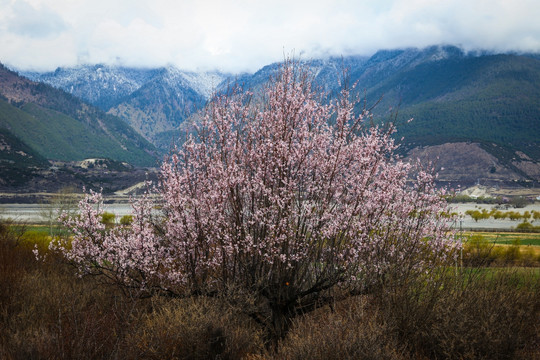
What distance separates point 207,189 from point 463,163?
191 metres

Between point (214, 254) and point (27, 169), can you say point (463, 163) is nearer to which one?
point (27, 169)

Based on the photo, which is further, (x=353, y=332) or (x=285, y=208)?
(x=285, y=208)

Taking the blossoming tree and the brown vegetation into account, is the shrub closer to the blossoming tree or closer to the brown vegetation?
the brown vegetation

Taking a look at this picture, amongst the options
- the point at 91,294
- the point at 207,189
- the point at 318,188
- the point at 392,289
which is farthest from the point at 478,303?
the point at 91,294

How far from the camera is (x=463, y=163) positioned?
184750 millimetres

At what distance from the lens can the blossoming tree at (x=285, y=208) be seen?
34.1 ft

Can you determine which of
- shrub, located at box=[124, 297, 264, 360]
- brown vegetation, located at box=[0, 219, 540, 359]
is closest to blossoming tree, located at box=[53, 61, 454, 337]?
brown vegetation, located at box=[0, 219, 540, 359]

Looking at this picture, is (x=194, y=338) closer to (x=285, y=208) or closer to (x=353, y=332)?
(x=285, y=208)

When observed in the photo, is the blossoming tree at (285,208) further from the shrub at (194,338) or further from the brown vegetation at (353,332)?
the shrub at (194,338)

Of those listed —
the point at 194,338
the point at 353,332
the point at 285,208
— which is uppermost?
the point at 285,208

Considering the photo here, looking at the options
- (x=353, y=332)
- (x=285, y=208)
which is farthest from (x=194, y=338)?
(x=353, y=332)

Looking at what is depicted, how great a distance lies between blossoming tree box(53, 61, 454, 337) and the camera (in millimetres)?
10406

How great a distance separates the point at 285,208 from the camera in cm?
1052

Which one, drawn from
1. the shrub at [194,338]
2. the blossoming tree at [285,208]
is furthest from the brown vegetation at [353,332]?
the blossoming tree at [285,208]
